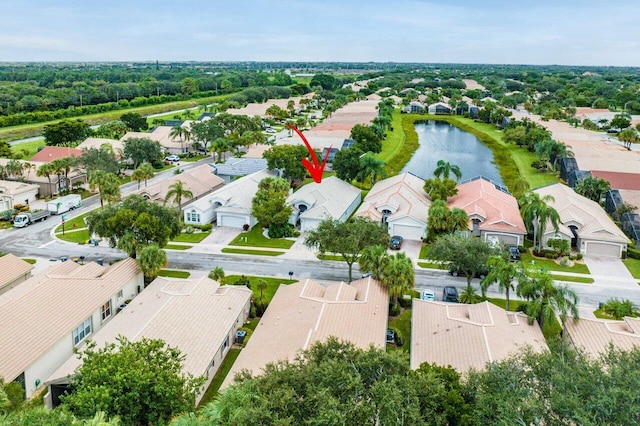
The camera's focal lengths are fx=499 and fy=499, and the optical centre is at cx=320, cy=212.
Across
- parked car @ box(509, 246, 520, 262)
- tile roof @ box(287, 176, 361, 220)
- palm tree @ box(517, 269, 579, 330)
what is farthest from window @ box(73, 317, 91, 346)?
parked car @ box(509, 246, 520, 262)

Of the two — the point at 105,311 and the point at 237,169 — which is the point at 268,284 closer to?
the point at 105,311

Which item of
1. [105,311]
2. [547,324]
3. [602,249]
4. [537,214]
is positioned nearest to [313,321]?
[547,324]

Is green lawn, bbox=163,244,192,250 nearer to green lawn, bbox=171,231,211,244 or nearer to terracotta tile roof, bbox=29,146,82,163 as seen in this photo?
green lawn, bbox=171,231,211,244

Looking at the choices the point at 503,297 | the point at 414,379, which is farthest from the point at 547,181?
the point at 414,379

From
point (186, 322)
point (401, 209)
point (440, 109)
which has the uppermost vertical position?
point (440, 109)

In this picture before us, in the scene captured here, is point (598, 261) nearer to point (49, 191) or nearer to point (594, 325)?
point (594, 325)
